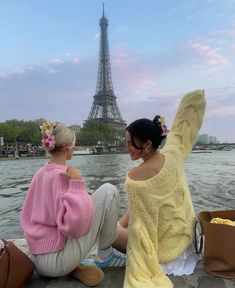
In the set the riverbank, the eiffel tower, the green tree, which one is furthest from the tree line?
the riverbank

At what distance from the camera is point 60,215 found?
107 inches

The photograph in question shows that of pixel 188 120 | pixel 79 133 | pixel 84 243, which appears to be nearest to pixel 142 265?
pixel 84 243

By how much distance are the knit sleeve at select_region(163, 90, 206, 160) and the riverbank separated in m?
0.96

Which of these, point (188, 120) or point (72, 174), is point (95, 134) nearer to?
point (188, 120)

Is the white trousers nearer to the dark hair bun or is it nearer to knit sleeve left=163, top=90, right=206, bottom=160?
the dark hair bun

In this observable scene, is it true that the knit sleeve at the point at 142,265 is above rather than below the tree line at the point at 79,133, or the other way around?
below

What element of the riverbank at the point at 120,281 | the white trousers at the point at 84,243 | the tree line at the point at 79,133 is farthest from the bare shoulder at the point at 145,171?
the tree line at the point at 79,133

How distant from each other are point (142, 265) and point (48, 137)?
42.6 inches

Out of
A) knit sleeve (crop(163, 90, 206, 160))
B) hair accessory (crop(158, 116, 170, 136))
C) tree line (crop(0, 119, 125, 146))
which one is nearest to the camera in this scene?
hair accessory (crop(158, 116, 170, 136))

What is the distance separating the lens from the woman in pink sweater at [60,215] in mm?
2750

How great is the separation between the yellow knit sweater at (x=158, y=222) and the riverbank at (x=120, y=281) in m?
0.18

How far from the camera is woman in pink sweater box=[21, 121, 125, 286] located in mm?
2750

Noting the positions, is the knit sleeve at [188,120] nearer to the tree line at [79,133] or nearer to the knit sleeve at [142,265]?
the knit sleeve at [142,265]

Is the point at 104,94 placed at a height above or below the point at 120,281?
above
